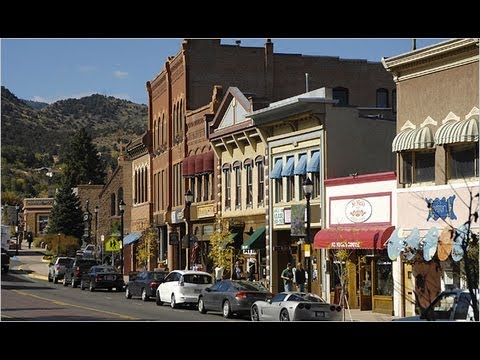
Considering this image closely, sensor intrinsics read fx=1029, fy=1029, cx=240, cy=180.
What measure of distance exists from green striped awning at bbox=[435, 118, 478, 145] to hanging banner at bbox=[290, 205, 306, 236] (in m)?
11.1

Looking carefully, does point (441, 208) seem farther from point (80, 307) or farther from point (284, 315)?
point (80, 307)

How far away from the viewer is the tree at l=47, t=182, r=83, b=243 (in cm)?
9756

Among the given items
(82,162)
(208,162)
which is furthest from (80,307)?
(82,162)

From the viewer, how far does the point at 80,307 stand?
38656mm

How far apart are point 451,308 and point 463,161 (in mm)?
12977

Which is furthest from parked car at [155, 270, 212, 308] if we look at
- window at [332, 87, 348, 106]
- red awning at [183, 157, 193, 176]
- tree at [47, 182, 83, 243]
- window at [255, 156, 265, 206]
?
tree at [47, 182, 83, 243]

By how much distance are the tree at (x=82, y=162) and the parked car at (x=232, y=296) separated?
81383 millimetres

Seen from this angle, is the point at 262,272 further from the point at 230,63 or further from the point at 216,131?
the point at 230,63

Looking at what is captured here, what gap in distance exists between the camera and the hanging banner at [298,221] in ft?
144

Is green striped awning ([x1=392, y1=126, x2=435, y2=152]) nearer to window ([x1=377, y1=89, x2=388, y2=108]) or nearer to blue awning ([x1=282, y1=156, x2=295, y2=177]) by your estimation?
blue awning ([x1=282, y1=156, x2=295, y2=177])

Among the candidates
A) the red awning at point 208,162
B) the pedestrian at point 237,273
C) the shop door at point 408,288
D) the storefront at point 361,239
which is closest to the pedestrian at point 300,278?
the storefront at point 361,239

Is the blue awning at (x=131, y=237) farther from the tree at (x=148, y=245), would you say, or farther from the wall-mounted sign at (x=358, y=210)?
the wall-mounted sign at (x=358, y=210)

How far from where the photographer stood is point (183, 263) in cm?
6312
